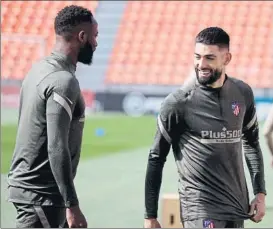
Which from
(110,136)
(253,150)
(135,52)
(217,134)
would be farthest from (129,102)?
(217,134)

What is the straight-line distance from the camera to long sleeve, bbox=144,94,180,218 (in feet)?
11.4

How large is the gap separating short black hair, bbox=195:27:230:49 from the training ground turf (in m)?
1.83

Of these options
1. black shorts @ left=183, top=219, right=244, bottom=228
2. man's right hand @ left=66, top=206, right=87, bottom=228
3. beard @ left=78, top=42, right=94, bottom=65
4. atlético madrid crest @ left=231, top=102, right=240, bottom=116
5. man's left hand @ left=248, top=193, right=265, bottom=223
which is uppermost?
beard @ left=78, top=42, right=94, bottom=65

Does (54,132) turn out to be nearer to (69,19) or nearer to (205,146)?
(69,19)

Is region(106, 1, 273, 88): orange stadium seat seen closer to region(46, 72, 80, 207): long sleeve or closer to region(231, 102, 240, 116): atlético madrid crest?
region(231, 102, 240, 116): atlético madrid crest

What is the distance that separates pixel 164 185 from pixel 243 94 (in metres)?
5.36

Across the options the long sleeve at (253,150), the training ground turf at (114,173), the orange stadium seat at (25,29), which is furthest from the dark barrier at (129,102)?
the long sleeve at (253,150)

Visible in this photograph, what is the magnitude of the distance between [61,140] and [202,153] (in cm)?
64

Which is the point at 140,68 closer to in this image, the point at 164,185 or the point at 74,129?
the point at 164,185

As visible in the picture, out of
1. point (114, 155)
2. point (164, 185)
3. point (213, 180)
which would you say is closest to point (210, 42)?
point (213, 180)

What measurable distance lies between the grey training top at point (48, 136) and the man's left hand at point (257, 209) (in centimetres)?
81

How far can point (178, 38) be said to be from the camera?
22094 mm

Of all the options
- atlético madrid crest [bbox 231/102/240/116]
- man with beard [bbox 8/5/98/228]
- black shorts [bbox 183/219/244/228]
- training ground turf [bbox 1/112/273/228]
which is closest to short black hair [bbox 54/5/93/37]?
man with beard [bbox 8/5/98/228]

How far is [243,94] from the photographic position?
3613 millimetres
